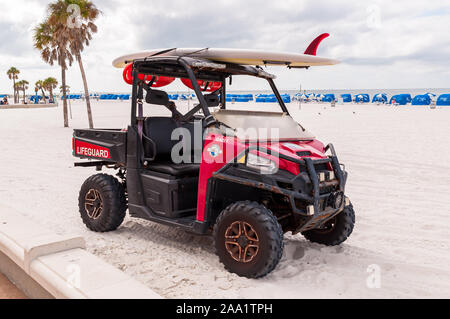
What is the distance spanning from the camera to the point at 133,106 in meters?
5.17

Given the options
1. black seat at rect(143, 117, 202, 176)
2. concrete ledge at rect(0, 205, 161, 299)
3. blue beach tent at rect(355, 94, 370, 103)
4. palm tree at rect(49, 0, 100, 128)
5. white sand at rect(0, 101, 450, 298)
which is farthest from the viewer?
blue beach tent at rect(355, 94, 370, 103)

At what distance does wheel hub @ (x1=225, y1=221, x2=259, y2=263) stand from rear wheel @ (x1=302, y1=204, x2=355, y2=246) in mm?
1340

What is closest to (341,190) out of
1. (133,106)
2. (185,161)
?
(185,161)

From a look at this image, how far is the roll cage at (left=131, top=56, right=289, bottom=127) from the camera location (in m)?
4.52

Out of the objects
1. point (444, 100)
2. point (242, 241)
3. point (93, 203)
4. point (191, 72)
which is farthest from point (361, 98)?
point (242, 241)

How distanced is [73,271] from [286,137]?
2.47 meters

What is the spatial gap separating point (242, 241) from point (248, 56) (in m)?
1.86

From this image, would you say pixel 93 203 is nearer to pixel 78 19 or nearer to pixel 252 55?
pixel 252 55

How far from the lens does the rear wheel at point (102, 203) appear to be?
5414 mm

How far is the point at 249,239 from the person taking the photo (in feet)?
13.3

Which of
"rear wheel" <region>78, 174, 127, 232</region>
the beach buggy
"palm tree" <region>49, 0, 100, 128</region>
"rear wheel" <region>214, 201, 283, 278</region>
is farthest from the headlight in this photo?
"palm tree" <region>49, 0, 100, 128</region>

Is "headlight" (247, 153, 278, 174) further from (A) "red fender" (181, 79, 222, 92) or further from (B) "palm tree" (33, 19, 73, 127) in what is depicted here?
(B) "palm tree" (33, 19, 73, 127)

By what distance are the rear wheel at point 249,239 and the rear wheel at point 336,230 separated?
126 cm

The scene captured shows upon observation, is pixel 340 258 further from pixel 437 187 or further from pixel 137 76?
pixel 437 187
